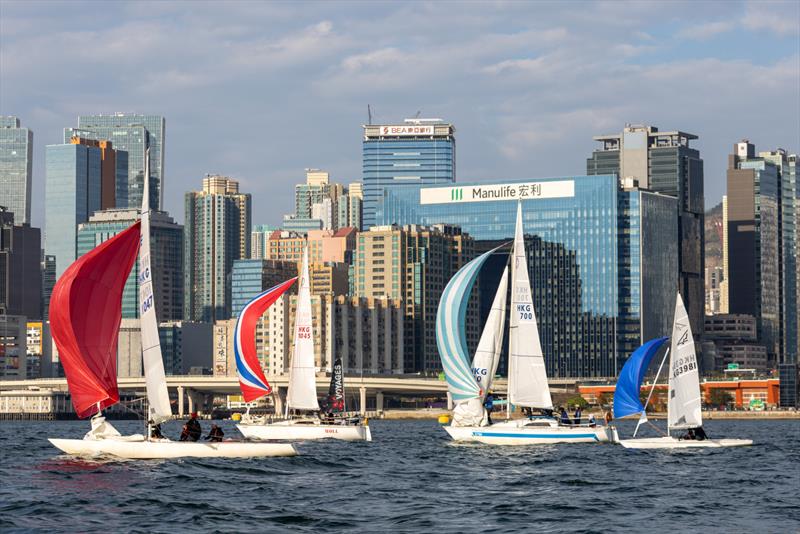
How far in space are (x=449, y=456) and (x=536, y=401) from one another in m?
8.48

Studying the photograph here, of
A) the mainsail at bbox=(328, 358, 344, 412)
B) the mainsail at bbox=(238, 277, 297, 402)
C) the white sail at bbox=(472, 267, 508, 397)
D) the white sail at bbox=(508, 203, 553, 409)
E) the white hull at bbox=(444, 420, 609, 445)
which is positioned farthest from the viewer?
the mainsail at bbox=(328, 358, 344, 412)

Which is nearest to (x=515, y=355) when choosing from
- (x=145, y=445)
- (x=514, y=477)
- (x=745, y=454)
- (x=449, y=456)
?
(x=449, y=456)

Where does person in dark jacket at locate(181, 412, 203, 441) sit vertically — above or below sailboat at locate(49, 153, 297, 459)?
below

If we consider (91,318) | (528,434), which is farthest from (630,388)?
(91,318)

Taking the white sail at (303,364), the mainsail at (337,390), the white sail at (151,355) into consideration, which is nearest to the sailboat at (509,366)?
the white sail at (303,364)

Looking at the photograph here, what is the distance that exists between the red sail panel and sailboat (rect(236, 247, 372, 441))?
140ft

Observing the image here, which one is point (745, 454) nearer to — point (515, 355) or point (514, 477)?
point (515, 355)

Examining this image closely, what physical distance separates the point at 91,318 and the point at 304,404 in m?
47.7

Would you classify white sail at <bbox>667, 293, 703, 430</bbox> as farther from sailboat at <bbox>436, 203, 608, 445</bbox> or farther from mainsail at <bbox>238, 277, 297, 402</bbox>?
mainsail at <bbox>238, 277, 297, 402</bbox>

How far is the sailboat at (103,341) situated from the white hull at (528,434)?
2622cm

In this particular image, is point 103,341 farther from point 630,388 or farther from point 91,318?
point 630,388

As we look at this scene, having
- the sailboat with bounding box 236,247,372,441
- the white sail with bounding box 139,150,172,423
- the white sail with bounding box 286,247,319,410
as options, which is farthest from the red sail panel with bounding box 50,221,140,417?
the white sail with bounding box 286,247,319,410

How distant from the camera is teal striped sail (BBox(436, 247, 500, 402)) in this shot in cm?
9806

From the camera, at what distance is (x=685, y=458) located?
289ft
